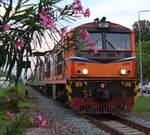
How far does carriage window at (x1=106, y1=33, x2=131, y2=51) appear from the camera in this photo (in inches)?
682

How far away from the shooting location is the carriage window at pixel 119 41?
682 inches

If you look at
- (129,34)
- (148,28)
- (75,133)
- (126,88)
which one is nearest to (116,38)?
(129,34)

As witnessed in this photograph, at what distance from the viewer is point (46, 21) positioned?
2.67 m

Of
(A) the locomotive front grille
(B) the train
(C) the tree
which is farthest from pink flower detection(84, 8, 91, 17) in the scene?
(A) the locomotive front grille

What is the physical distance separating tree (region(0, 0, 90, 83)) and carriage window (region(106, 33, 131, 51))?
14.4m

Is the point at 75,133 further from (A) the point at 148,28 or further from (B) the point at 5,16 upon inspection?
(A) the point at 148,28

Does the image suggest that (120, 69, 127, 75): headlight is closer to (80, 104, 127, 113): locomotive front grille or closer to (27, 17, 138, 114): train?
(27, 17, 138, 114): train

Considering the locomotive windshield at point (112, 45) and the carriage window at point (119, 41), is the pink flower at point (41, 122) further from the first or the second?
the carriage window at point (119, 41)

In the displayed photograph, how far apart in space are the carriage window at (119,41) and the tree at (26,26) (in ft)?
47.3

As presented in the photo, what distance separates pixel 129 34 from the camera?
17.7m

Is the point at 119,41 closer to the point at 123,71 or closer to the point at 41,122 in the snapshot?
the point at 123,71

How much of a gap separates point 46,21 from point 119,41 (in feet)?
48.8

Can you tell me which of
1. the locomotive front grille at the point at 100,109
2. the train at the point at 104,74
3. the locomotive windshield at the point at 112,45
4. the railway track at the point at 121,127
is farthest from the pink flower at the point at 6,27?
the locomotive windshield at the point at 112,45

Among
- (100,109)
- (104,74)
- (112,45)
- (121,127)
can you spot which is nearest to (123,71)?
(104,74)
